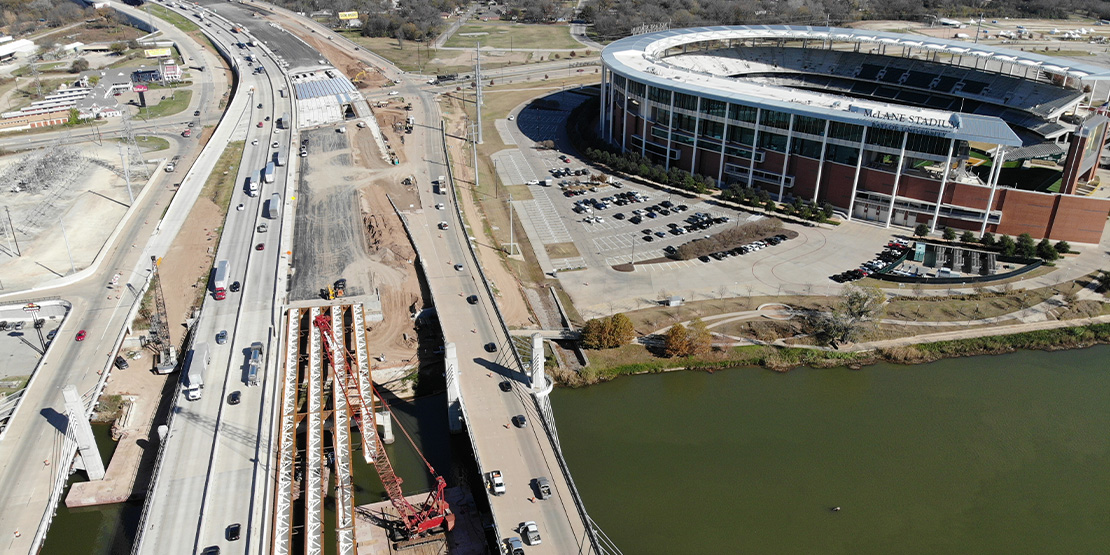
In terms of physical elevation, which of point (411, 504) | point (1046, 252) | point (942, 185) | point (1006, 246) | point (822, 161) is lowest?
point (411, 504)

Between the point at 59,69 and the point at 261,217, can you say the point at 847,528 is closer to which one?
the point at 261,217

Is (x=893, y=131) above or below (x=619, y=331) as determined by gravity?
above

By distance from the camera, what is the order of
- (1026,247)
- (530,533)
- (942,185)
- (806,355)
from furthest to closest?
(942,185) < (1026,247) < (806,355) < (530,533)

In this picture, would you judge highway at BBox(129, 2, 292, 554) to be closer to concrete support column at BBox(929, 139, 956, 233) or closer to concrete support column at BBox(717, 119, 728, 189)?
concrete support column at BBox(717, 119, 728, 189)

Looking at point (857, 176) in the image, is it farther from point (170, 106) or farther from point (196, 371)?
point (170, 106)

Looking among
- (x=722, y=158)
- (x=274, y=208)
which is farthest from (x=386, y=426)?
(x=722, y=158)

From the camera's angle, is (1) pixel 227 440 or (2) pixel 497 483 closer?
(2) pixel 497 483

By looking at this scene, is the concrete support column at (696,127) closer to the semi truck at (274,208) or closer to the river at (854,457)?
the river at (854,457)
